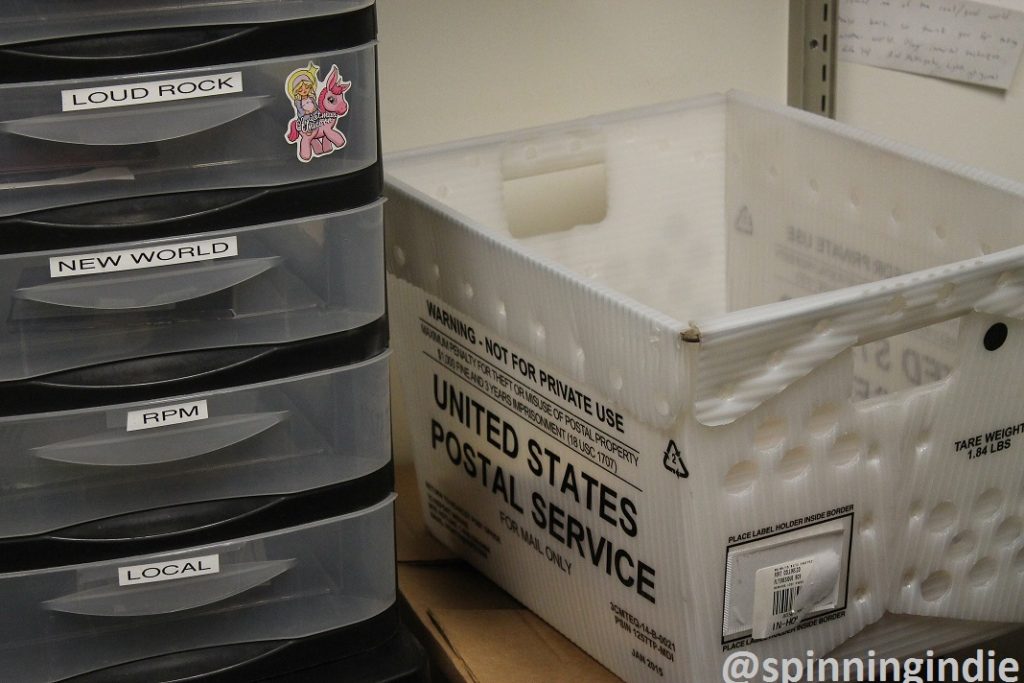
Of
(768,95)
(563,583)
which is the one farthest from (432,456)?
(768,95)

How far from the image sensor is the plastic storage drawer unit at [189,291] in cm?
72

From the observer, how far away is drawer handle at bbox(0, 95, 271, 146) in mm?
699

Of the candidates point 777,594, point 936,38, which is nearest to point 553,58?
point 936,38

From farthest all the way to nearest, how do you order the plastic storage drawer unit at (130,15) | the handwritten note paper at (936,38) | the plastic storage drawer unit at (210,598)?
the handwritten note paper at (936,38), the plastic storage drawer unit at (210,598), the plastic storage drawer unit at (130,15)

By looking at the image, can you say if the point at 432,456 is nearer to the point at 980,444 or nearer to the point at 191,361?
the point at 191,361

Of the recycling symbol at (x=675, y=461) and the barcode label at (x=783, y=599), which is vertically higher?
the recycling symbol at (x=675, y=461)

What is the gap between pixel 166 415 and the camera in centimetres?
75

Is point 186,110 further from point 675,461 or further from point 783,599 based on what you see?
point 783,599

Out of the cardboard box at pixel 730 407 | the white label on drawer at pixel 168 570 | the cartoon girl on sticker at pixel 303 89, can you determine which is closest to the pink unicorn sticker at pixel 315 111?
the cartoon girl on sticker at pixel 303 89

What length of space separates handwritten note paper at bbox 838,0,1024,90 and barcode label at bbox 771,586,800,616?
1.58 ft

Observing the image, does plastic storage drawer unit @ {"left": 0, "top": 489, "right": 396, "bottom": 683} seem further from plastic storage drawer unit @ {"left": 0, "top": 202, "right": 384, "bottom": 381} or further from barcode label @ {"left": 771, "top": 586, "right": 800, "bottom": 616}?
barcode label @ {"left": 771, "top": 586, "right": 800, "bottom": 616}

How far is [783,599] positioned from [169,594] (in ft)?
1.18

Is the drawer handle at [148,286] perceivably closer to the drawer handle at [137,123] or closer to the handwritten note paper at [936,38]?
the drawer handle at [137,123]

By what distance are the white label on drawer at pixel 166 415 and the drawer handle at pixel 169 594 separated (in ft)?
0.33
